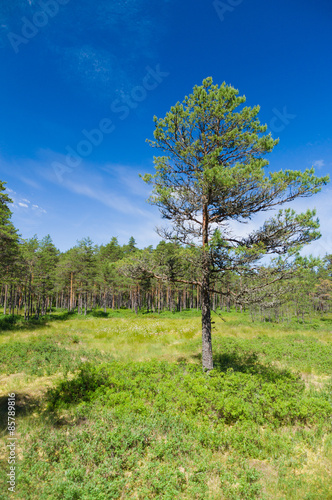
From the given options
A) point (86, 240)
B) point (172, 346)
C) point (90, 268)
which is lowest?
point (172, 346)

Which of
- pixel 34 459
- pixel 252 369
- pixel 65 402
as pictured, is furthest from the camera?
pixel 252 369

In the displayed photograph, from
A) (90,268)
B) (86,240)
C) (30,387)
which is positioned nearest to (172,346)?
Answer: (30,387)

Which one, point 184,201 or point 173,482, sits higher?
point 184,201

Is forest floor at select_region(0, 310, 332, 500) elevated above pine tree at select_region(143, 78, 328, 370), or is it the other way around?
pine tree at select_region(143, 78, 328, 370)

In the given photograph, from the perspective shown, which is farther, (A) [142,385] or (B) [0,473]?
(A) [142,385]

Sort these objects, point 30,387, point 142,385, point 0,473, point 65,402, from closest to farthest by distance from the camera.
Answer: point 0,473 → point 65,402 → point 142,385 → point 30,387

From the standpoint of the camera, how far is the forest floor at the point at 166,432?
408cm

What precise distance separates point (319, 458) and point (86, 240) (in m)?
42.2

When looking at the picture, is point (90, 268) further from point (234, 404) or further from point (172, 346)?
point (234, 404)

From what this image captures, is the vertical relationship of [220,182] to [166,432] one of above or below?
above

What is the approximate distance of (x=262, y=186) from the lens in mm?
8766

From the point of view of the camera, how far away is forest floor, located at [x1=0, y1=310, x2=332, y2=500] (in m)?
4.08

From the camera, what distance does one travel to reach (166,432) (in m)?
5.84

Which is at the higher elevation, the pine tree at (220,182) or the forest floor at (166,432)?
the pine tree at (220,182)
